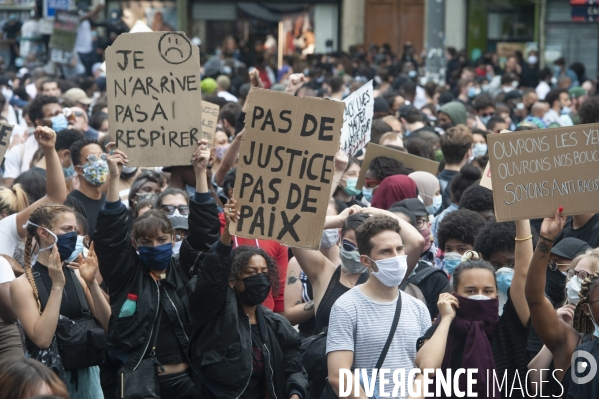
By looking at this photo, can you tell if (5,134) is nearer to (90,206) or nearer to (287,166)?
(90,206)

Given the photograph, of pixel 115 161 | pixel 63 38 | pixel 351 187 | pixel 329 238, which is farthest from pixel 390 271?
pixel 63 38

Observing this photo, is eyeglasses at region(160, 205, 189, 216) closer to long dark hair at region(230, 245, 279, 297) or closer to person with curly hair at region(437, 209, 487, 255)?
long dark hair at region(230, 245, 279, 297)

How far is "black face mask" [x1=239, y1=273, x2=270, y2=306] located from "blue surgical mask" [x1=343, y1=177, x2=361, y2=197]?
9.24 feet

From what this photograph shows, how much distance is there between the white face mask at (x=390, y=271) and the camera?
4719mm

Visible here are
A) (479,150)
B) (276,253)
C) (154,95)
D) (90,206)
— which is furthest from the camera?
(479,150)

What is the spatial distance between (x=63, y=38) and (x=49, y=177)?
13.0 metres

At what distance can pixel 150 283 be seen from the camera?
517cm

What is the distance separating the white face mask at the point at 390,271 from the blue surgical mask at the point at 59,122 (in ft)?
16.7

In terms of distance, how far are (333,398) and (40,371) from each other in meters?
1.79

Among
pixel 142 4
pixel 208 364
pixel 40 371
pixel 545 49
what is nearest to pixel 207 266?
pixel 208 364

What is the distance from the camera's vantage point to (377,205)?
6.91m

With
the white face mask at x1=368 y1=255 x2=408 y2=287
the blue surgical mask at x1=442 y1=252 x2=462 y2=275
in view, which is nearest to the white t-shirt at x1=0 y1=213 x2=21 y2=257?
the white face mask at x1=368 y1=255 x2=408 y2=287

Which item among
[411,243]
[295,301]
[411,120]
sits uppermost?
[411,120]

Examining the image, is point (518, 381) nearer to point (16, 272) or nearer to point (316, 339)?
point (316, 339)
